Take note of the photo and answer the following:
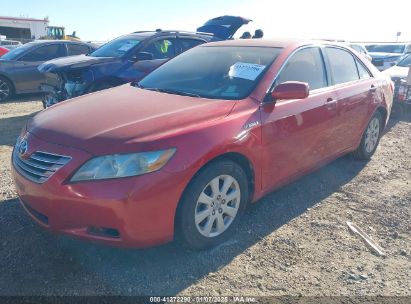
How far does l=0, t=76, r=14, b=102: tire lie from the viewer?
8.98 meters

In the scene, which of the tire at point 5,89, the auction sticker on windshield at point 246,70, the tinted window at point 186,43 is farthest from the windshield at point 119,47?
the auction sticker on windshield at point 246,70

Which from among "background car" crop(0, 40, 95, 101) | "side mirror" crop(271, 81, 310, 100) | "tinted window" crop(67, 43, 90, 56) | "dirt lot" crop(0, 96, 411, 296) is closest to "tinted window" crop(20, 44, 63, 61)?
"background car" crop(0, 40, 95, 101)

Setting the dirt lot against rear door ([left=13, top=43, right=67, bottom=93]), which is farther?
rear door ([left=13, top=43, right=67, bottom=93])

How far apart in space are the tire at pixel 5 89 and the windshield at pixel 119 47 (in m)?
3.35

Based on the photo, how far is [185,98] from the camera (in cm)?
315

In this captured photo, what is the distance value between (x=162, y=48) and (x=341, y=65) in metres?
3.87

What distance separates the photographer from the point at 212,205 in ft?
9.18

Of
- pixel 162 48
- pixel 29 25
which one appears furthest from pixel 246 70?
pixel 29 25

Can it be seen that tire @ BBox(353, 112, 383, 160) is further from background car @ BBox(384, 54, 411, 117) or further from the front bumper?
the front bumper

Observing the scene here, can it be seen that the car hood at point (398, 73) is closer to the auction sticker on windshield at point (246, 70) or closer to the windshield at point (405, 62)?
the windshield at point (405, 62)

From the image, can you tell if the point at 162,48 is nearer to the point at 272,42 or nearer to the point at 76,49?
the point at 272,42

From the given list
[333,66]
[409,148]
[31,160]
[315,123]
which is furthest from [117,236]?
[409,148]

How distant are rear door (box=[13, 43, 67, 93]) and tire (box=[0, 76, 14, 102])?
158 millimetres

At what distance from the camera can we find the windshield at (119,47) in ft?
22.4
